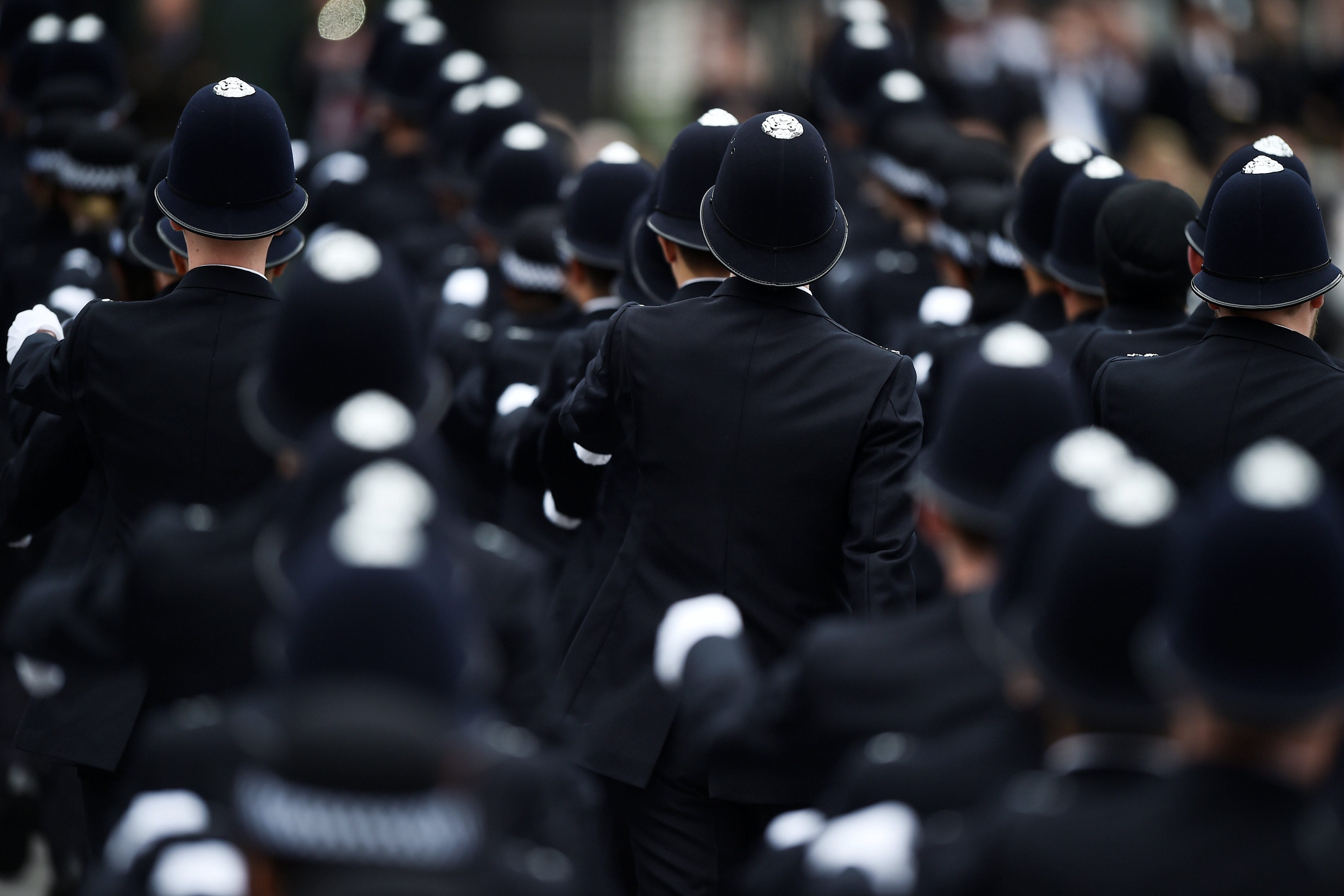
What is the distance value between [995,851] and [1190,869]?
0.24 metres

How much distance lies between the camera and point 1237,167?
462 centimetres

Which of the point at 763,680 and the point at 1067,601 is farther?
Answer: the point at 763,680

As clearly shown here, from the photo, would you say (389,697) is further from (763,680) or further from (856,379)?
(856,379)

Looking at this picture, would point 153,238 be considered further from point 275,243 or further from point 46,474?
point 46,474

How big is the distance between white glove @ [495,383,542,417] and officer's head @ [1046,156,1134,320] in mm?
1552

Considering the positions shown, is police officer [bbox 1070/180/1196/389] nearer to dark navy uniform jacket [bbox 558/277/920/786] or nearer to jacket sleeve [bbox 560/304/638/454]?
dark navy uniform jacket [bbox 558/277/920/786]

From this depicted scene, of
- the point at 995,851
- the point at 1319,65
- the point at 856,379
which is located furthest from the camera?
the point at 1319,65

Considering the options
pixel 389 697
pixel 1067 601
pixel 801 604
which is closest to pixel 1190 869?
pixel 1067 601

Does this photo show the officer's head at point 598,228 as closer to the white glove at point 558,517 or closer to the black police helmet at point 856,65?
the white glove at point 558,517

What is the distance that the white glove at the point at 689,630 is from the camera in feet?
10.3

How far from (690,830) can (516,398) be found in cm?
165

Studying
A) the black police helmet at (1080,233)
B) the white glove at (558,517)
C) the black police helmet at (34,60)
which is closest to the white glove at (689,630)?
the white glove at (558,517)

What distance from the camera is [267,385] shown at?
285 centimetres

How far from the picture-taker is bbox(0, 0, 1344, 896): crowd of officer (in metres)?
2.19
